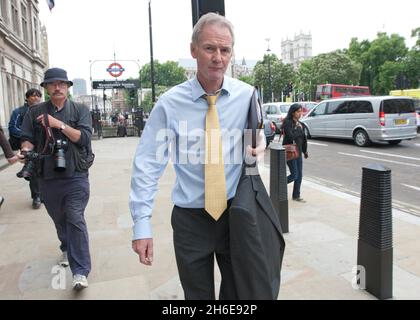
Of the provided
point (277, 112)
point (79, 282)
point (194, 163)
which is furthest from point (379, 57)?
point (194, 163)

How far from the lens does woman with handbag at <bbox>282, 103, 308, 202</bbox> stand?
6355mm

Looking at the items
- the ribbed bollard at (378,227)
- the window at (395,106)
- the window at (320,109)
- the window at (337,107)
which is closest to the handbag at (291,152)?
the ribbed bollard at (378,227)

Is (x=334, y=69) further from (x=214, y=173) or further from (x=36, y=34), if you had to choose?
(x=214, y=173)

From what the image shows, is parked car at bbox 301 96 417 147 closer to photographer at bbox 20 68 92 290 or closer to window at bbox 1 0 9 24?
photographer at bbox 20 68 92 290

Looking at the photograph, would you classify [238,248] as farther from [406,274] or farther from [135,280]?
[406,274]

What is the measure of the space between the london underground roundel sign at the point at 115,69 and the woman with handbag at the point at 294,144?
19.8 metres

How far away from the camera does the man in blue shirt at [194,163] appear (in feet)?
6.05

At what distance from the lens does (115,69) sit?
2448 cm

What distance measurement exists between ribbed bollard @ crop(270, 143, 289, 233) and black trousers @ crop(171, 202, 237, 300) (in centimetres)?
292

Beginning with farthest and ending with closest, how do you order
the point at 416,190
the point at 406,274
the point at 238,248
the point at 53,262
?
1. the point at 416,190
2. the point at 53,262
3. the point at 406,274
4. the point at 238,248

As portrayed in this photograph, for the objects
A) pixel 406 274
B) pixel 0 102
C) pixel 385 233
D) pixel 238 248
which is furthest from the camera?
pixel 0 102

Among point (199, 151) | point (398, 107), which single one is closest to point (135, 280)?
point (199, 151)

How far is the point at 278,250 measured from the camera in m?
1.78

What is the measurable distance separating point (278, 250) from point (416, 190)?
6.60 metres
